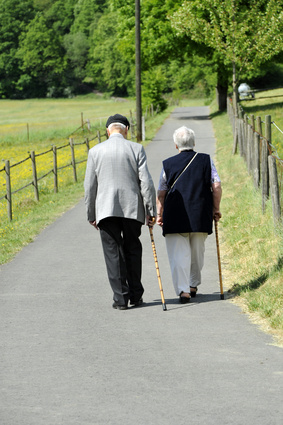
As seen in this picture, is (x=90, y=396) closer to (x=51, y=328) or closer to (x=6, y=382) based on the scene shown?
(x=6, y=382)

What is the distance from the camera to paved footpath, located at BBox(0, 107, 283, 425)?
453cm

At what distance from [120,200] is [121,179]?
20cm

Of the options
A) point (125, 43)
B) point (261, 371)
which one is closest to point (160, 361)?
point (261, 371)

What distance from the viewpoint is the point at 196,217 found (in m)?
7.51

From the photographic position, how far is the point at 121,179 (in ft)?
23.8

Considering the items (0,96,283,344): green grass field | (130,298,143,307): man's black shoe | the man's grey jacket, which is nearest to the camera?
(0,96,283,344): green grass field

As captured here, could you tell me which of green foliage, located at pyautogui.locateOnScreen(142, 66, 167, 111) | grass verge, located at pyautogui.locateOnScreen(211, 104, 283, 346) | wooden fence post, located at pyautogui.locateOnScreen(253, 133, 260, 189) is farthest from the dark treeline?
grass verge, located at pyautogui.locateOnScreen(211, 104, 283, 346)

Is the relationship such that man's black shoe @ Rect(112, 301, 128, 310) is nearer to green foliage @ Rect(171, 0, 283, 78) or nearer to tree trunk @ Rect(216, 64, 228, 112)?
green foliage @ Rect(171, 0, 283, 78)

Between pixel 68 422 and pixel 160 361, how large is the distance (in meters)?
1.32

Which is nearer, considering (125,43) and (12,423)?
(12,423)

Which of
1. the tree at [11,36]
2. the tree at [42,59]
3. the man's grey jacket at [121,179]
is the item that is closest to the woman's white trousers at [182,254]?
the man's grey jacket at [121,179]

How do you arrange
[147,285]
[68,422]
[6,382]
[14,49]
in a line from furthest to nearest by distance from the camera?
[14,49] → [147,285] → [6,382] → [68,422]

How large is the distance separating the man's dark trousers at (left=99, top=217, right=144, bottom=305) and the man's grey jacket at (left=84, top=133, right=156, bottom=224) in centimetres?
12

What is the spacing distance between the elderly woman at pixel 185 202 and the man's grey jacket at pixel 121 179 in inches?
11.9
